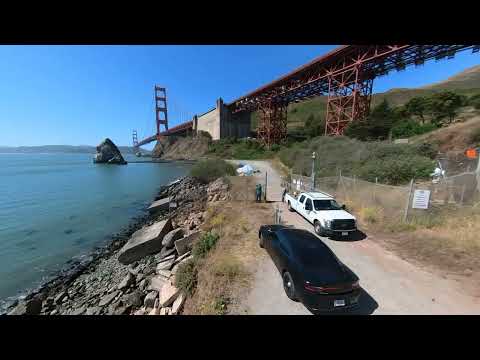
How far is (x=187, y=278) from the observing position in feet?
21.6

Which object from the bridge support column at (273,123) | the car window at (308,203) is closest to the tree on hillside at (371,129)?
the car window at (308,203)

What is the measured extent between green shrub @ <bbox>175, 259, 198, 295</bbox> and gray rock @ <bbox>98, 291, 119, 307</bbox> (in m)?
2.84

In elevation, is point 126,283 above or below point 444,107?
below

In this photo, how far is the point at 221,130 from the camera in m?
65.1

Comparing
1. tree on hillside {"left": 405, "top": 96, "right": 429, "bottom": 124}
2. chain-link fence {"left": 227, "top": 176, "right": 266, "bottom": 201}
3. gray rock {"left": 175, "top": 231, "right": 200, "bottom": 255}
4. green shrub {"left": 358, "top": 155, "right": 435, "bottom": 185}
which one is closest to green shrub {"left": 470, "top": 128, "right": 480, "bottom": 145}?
green shrub {"left": 358, "top": 155, "right": 435, "bottom": 185}

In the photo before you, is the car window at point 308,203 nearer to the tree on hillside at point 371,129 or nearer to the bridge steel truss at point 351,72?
the tree on hillside at point 371,129

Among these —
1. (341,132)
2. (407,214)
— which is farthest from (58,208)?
(341,132)

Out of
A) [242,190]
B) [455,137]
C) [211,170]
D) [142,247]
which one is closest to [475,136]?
[455,137]

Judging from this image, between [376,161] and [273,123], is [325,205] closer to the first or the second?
[376,161]

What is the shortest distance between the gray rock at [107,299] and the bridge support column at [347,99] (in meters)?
30.2

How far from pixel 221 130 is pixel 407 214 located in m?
60.1

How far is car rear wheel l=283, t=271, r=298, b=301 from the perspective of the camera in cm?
493

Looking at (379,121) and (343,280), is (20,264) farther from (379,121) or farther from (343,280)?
(379,121)

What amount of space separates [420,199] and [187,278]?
33.0 feet
